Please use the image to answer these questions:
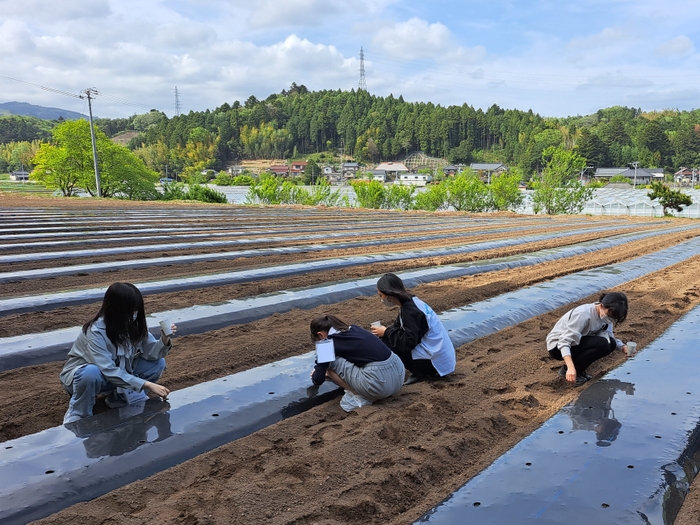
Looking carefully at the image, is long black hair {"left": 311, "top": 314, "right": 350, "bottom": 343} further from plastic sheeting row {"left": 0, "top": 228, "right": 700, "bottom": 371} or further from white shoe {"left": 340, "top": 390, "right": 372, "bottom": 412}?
plastic sheeting row {"left": 0, "top": 228, "right": 700, "bottom": 371}

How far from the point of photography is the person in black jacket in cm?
390

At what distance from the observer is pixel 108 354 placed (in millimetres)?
3318

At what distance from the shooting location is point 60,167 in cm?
3622

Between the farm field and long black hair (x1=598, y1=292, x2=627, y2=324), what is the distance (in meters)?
0.64

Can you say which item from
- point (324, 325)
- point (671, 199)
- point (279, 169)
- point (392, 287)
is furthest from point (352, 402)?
point (279, 169)

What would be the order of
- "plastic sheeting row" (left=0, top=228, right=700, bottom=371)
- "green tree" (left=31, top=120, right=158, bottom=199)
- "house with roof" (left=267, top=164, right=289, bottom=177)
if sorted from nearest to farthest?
1. "plastic sheeting row" (left=0, top=228, right=700, bottom=371)
2. "green tree" (left=31, top=120, right=158, bottom=199)
3. "house with roof" (left=267, top=164, right=289, bottom=177)

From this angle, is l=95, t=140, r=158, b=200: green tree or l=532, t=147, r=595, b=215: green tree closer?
l=532, t=147, r=595, b=215: green tree

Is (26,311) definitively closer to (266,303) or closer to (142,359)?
(266,303)

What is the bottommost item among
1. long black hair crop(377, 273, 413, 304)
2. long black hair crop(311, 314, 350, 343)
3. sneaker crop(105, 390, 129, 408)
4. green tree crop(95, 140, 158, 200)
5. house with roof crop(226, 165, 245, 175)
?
sneaker crop(105, 390, 129, 408)

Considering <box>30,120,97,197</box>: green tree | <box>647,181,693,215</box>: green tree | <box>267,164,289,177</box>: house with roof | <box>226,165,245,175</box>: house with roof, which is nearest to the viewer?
<box>647,181,693,215</box>: green tree

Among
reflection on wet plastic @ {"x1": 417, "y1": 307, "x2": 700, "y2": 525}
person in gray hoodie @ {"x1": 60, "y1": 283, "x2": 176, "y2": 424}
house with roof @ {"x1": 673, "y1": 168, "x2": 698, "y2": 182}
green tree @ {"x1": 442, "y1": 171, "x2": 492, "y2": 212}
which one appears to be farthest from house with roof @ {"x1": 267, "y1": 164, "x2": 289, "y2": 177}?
reflection on wet plastic @ {"x1": 417, "y1": 307, "x2": 700, "y2": 525}

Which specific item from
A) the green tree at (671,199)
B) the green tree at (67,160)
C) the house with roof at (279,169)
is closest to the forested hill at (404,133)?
the house with roof at (279,169)

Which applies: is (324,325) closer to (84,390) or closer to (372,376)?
(372,376)

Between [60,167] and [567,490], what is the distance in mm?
40130
